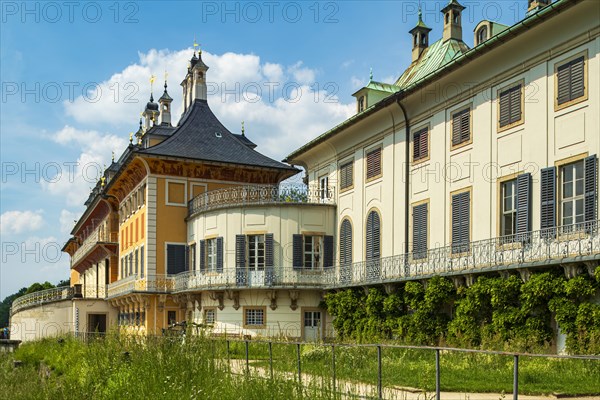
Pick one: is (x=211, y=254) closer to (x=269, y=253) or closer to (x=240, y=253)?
(x=240, y=253)

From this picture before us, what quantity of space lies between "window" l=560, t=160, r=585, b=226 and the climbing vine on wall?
156 centimetres

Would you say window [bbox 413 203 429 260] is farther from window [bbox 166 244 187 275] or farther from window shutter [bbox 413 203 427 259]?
window [bbox 166 244 187 275]

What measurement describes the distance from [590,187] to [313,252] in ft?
55.8

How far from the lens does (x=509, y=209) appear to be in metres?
23.5

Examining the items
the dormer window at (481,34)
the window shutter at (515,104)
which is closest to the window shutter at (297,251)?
the dormer window at (481,34)

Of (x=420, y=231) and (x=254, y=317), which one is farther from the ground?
(x=420, y=231)

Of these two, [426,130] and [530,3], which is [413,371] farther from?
[530,3]

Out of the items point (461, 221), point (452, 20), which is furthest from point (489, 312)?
point (452, 20)

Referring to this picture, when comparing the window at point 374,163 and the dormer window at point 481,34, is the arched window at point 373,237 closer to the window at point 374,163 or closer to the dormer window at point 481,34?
the window at point 374,163

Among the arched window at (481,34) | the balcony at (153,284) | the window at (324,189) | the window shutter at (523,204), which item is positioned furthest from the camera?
the balcony at (153,284)

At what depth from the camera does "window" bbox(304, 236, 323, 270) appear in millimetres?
35031

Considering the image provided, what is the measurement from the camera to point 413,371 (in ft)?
53.1

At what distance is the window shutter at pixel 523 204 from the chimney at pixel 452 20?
18.2m

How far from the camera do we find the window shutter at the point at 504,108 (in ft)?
78.1
